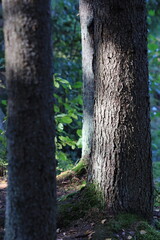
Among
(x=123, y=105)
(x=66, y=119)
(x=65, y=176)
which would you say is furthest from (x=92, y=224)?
(x=66, y=119)

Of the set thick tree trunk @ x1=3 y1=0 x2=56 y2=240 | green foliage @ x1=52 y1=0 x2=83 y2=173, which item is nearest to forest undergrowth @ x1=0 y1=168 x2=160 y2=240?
thick tree trunk @ x1=3 y1=0 x2=56 y2=240

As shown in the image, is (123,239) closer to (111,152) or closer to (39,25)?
(111,152)

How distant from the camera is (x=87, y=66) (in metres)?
4.81

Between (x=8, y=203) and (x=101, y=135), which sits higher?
(x=101, y=135)

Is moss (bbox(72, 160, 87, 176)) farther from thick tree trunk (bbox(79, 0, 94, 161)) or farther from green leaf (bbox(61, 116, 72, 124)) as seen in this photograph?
green leaf (bbox(61, 116, 72, 124))

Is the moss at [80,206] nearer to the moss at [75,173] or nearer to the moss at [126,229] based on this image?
the moss at [126,229]

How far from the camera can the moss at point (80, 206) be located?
Result: 339cm

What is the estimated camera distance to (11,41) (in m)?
2.20

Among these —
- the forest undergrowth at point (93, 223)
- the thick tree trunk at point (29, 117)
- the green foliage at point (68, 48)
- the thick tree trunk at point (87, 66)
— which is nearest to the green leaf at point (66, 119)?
the thick tree trunk at point (87, 66)

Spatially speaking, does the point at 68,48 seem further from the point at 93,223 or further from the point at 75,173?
the point at 93,223

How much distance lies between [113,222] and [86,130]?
202 centimetres

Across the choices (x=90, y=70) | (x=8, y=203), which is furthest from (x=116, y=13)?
(x=8, y=203)

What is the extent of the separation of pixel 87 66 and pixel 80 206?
2203 millimetres

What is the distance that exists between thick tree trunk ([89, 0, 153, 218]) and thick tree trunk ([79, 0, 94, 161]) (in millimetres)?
1394
